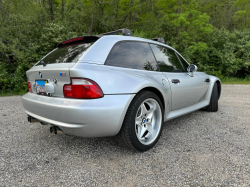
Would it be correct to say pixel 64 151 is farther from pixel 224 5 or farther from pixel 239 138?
pixel 224 5

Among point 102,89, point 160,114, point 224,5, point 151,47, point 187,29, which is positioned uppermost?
point 224,5

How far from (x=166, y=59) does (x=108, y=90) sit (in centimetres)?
153

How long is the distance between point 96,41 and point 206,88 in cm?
259

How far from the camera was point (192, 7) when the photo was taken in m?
12.0

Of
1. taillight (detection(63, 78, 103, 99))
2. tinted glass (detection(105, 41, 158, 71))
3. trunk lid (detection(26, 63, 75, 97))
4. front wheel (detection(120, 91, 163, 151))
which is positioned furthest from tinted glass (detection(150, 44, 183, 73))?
trunk lid (detection(26, 63, 75, 97))

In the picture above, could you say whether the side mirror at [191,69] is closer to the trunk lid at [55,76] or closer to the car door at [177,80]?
the car door at [177,80]

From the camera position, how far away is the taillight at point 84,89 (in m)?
1.87

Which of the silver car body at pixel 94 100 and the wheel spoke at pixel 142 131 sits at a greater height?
the silver car body at pixel 94 100

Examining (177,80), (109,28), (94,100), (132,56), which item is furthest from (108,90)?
(109,28)

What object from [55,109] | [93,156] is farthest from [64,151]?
[55,109]

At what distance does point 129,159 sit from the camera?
2156 millimetres

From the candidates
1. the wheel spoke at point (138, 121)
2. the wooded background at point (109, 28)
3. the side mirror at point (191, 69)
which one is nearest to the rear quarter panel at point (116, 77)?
the wheel spoke at point (138, 121)

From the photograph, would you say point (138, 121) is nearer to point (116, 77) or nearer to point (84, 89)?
point (116, 77)

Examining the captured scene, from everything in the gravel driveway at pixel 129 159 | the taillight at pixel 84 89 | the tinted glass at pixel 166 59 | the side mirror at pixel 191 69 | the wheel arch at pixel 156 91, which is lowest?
the gravel driveway at pixel 129 159
